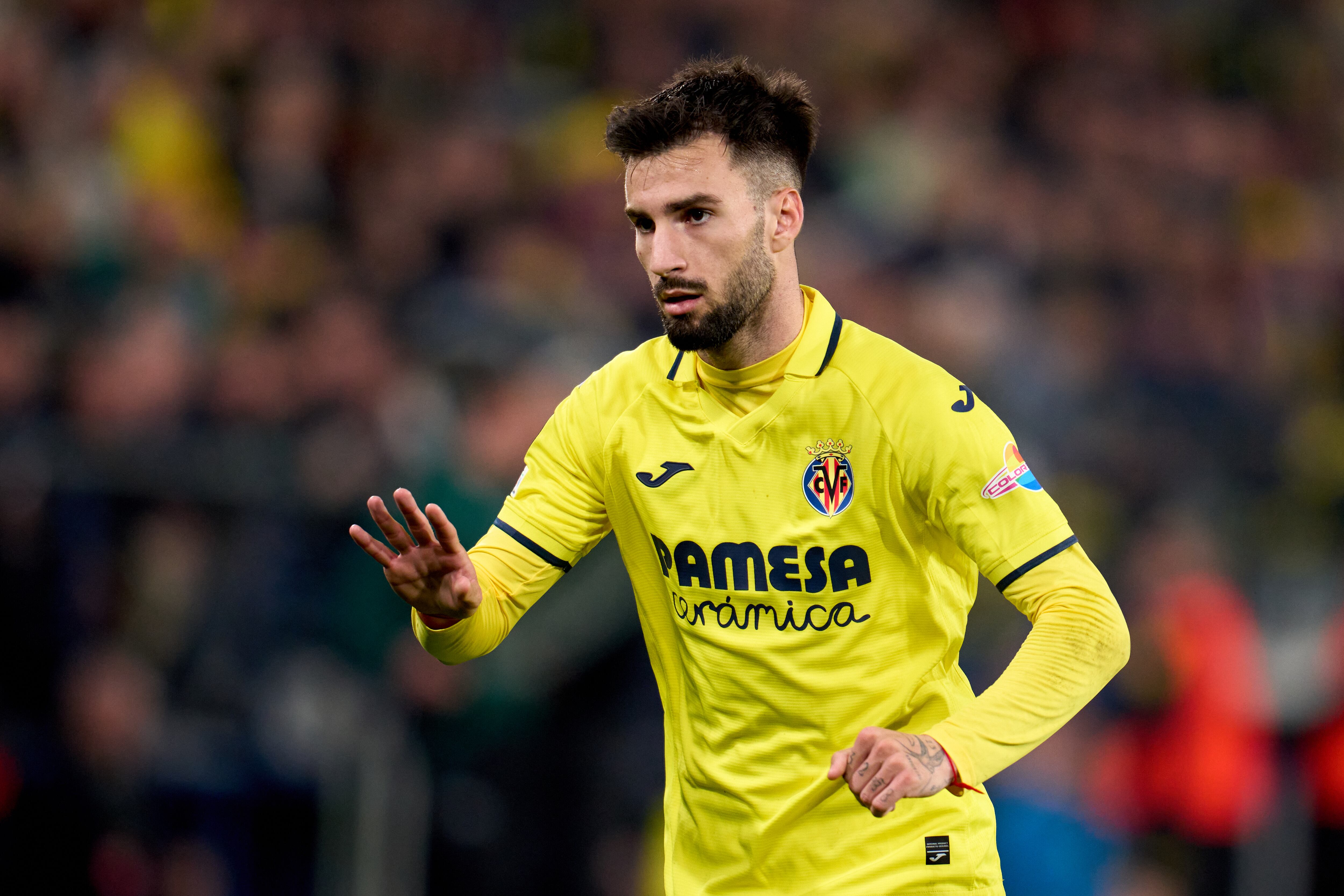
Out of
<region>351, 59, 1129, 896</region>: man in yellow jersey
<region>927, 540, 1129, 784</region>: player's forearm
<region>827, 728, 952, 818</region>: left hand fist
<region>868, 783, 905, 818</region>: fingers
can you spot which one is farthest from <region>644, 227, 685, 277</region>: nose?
<region>868, 783, 905, 818</region>: fingers

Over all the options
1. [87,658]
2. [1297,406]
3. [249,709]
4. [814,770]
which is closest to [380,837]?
[249,709]

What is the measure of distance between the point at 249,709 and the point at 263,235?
2.79 m

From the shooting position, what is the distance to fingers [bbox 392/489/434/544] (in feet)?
11.4

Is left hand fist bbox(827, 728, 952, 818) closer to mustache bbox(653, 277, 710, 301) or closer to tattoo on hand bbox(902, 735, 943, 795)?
tattoo on hand bbox(902, 735, 943, 795)

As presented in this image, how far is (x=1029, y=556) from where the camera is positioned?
3.48 meters

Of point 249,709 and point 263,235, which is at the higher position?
point 263,235

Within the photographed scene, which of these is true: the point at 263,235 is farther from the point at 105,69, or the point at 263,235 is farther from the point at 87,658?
the point at 87,658

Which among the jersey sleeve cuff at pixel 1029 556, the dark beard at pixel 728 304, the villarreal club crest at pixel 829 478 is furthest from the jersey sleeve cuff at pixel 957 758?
the dark beard at pixel 728 304

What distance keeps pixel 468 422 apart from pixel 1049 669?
3.87 m

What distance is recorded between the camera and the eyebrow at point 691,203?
3.65m

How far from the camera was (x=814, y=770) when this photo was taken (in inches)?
147

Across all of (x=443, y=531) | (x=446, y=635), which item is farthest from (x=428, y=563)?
(x=446, y=635)

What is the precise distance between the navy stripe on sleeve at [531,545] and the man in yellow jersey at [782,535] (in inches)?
4.0

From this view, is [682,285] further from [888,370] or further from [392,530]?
[392,530]
